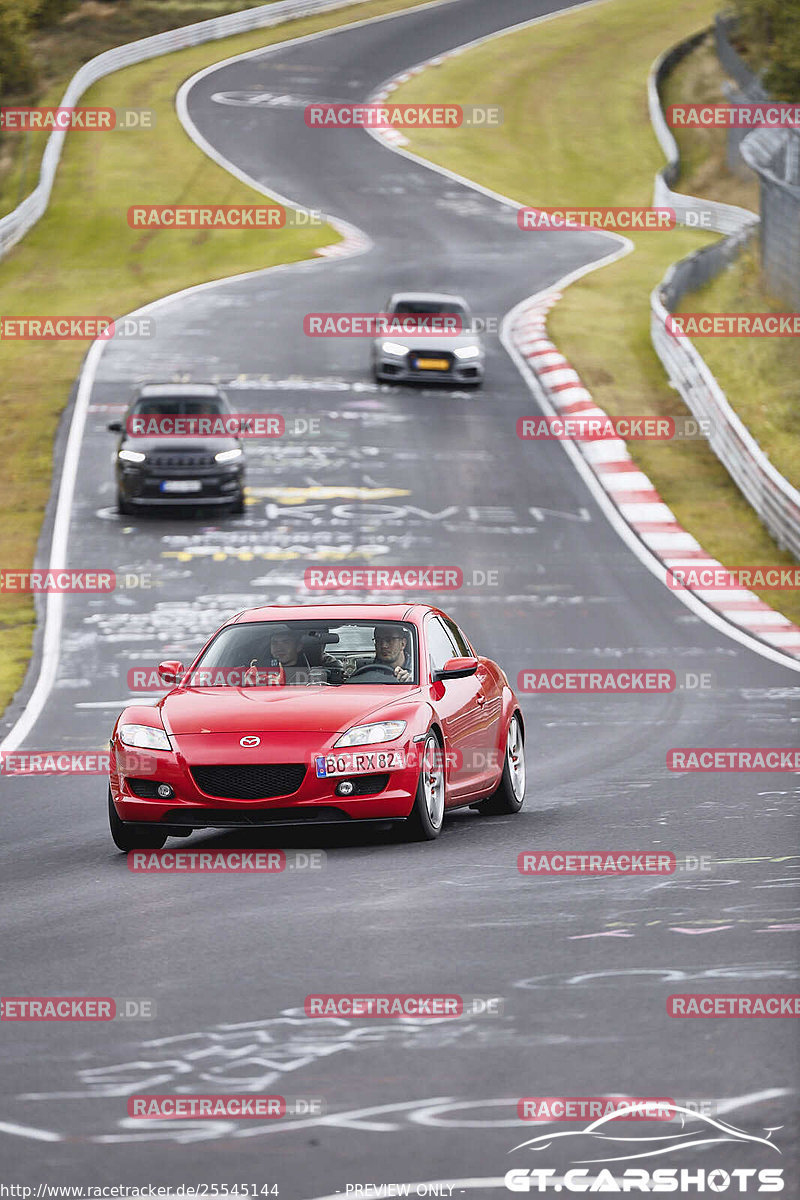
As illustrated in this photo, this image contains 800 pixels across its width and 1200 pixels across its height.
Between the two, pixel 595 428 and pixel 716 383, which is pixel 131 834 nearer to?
pixel 716 383

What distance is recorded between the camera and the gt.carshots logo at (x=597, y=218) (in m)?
54.6

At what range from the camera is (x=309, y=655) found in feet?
37.8

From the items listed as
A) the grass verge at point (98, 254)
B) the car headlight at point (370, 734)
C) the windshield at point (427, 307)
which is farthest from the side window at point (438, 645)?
the windshield at point (427, 307)

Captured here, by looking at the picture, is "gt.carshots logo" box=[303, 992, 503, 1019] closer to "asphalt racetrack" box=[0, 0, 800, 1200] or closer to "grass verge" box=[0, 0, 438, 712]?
"asphalt racetrack" box=[0, 0, 800, 1200]

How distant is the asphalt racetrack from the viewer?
5605 mm

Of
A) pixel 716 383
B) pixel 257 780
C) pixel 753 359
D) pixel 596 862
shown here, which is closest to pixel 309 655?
pixel 257 780

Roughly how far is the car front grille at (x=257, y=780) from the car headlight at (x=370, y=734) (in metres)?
0.29

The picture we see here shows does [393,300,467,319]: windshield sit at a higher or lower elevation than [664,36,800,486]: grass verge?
higher

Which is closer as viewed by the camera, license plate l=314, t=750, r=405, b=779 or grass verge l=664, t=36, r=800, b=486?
license plate l=314, t=750, r=405, b=779

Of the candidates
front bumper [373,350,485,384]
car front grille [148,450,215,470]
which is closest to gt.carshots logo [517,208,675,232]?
front bumper [373,350,485,384]

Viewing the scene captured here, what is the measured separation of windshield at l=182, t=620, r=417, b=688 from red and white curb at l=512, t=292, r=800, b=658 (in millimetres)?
9703

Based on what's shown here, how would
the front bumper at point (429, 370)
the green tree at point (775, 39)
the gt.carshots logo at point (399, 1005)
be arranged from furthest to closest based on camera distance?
1. the green tree at point (775, 39)
2. the front bumper at point (429, 370)
3. the gt.carshots logo at point (399, 1005)

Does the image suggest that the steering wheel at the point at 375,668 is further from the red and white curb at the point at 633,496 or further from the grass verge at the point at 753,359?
the grass verge at the point at 753,359

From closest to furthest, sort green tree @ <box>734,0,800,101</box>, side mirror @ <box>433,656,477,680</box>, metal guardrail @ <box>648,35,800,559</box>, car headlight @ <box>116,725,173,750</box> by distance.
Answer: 1. car headlight @ <box>116,725,173,750</box>
2. side mirror @ <box>433,656,477,680</box>
3. metal guardrail @ <box>648,35,800,559</box>
4. green tree @ <box>734,0,800,101</box>
